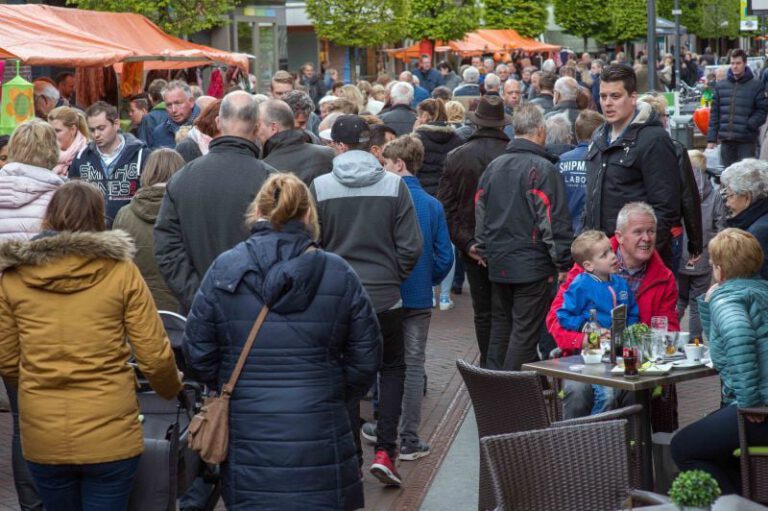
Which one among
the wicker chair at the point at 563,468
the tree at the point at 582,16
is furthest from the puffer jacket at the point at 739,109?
the tree at the point at 582,16

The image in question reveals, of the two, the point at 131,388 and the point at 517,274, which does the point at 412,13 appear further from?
the point at 131,388

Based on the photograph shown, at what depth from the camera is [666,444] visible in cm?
646

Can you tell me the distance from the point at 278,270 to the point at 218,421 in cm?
61

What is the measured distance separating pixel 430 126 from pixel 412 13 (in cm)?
3541

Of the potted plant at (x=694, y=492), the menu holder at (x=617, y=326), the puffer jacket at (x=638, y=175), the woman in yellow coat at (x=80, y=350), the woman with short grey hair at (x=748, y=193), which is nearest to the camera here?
the potted plant at (x=694, y=492)

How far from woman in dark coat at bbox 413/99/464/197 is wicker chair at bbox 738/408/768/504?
6409mm

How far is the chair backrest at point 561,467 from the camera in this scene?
470cm

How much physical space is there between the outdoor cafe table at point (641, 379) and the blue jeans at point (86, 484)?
220cm

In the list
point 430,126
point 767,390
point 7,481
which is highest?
point 430,126

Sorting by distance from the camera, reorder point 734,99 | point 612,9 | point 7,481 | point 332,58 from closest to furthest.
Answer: point 7,481 < point 734,99 < point 332,58 < point 612,9

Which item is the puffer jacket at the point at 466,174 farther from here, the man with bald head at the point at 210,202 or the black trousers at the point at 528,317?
the man with bald head at the point at 210,202

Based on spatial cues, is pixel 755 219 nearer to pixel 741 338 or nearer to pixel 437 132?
pixel 741 338

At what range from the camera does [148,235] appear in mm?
7367

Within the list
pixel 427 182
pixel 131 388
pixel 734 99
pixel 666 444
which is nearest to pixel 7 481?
pixel 131 388
